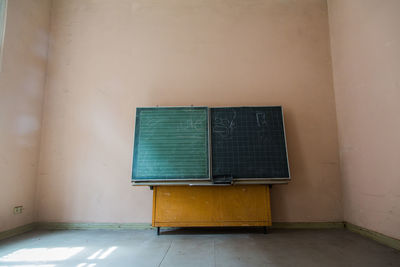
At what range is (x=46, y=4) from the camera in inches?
134

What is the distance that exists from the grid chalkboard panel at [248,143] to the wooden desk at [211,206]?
10.5 inches

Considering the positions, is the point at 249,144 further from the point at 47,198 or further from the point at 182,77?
the point at 47,198

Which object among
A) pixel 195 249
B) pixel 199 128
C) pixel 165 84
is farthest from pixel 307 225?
pixel 165 84

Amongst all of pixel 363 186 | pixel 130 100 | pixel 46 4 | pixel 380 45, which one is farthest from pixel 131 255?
pixel 46 4

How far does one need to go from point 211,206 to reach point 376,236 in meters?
1.84

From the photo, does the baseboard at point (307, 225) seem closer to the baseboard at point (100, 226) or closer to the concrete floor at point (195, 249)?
the concrete floor at point (195, 249)

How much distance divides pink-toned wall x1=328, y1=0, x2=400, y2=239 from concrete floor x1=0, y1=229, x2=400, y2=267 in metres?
0.42

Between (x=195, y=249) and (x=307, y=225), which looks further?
(x=307, y=225)

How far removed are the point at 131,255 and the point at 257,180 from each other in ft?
5.23

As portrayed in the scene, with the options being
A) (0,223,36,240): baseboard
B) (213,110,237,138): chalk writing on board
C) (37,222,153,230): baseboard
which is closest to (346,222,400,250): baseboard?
(213,110,237,138): chalk writing on board

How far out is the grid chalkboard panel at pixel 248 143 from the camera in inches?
109

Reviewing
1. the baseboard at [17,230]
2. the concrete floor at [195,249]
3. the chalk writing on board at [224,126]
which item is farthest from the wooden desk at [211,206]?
the baseboard at [17,230]

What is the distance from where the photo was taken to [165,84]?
3303mm

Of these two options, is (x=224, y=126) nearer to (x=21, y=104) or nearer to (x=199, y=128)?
(x=199, y=128)
